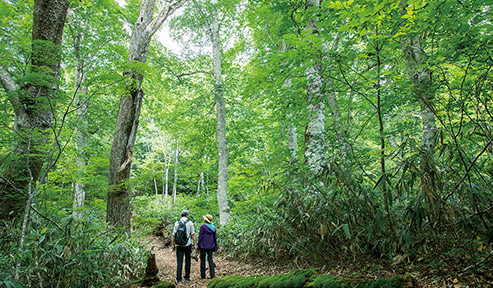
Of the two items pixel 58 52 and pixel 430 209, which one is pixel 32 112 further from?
pixel 430 209

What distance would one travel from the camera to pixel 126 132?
655 centimetres

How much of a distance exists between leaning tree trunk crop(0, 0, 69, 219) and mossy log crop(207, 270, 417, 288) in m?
3.87

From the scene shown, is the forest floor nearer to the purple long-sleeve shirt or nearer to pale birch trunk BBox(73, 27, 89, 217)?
the purple long-sleeve shirt

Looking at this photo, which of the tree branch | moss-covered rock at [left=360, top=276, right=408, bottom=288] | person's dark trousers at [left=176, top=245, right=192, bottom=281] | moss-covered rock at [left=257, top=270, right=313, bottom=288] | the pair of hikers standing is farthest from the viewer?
the pair of hikers standing

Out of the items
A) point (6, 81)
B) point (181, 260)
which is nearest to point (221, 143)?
point (181, 260)

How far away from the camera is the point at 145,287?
4.60m

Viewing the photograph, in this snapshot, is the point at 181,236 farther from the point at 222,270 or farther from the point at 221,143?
the point at 221,143

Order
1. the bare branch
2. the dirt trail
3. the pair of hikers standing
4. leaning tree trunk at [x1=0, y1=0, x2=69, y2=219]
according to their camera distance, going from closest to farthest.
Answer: leaning tree trunk at [x1=0, y1=0, x2=69, y2=219] < the dirt trail < the pair of hikers standing < the bare branch

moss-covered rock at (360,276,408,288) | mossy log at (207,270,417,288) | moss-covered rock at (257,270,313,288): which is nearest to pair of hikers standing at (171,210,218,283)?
mossy log at (207,270,417,288)

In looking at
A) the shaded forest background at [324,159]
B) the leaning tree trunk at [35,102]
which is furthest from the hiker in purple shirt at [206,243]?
the leaning tree trunk at [35,102]

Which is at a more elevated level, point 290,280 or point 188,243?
point 290,280

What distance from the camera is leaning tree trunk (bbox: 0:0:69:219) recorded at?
4.08 m

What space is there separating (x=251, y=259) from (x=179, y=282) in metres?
1.80

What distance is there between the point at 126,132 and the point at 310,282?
19.1ft
